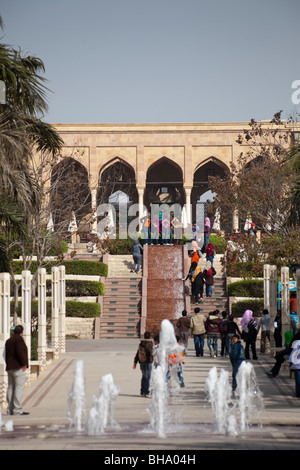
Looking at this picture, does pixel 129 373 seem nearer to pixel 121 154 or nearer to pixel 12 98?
pixel 12 98

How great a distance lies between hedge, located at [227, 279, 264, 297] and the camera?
28734 millimetres

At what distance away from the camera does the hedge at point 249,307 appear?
89.0 ft

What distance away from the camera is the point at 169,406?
13281 millimetres

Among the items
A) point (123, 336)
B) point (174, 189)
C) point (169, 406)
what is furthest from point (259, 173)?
point (174, 189)

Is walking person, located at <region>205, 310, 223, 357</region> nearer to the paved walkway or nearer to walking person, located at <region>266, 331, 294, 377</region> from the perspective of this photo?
the paved walkway

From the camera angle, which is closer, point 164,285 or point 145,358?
point 145,358

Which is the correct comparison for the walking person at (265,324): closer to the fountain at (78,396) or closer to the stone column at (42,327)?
the stone column at (42,327)

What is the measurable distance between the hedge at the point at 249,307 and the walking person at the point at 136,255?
6.41 meters

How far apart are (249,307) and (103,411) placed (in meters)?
16.4

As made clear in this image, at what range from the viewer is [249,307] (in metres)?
27.1

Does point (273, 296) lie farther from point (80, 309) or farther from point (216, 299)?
point (216, 299)

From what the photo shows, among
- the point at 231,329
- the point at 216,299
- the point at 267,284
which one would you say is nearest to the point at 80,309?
the point at 216,299

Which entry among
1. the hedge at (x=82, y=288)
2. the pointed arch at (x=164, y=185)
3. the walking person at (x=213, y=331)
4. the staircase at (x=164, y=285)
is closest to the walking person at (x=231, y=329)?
the walking person at (x=213, y=331)

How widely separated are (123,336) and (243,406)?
A: 51.0 feet
